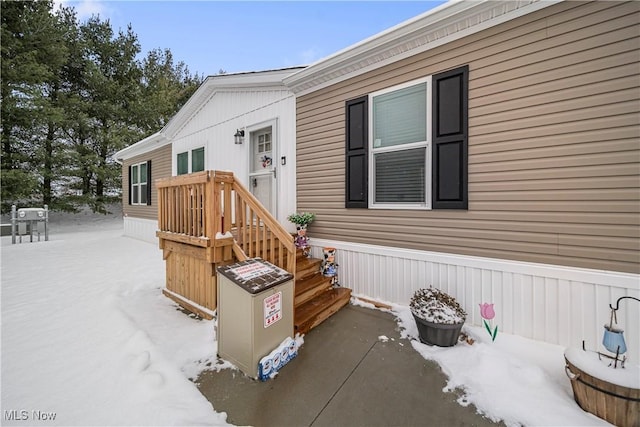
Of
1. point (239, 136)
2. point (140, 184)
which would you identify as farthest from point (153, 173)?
point (239, 136)

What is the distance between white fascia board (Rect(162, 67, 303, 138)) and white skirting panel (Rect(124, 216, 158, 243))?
3.24m

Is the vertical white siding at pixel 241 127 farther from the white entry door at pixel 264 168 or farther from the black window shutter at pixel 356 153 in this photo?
the black window shutter at pixel 356 153

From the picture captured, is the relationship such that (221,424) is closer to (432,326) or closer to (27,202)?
(432,326)

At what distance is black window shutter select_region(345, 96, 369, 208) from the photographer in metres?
3.63

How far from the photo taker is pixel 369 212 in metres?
3.66

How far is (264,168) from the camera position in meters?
5.18

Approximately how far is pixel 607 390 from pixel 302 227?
3439mm

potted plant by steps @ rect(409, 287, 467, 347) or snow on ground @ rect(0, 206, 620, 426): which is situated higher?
potted plant by steps @ rect(409, 287, 467, 347)

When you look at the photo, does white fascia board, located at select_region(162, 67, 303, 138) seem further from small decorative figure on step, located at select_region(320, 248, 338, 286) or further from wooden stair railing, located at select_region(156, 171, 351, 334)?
small decorative figure on step, located at select_region(320, 248, 338, 286)

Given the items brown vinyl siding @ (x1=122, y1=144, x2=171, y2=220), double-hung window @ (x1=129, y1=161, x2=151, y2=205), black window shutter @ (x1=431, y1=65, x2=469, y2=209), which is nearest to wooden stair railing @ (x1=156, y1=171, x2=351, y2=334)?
black window shutter @ (x1=431, y1=65, x2=469, y2=209)

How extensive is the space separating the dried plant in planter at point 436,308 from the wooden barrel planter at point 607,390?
853 millimetres

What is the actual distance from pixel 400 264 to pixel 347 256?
2.73 feet

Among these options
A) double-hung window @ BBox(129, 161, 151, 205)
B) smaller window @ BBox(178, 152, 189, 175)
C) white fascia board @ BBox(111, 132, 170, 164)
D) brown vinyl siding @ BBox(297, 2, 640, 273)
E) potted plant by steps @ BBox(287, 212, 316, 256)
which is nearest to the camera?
brown vinyl siding @ BBox(297, 2, 640, 273)

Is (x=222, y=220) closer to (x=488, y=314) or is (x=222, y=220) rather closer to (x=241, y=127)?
(x=241, y=127)
